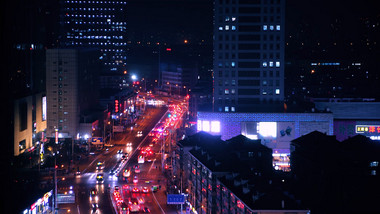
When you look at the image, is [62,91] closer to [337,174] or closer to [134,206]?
[134,206]

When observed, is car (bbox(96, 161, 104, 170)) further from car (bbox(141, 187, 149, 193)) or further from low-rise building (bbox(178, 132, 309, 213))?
car (bbox(141, 187, 149, 193))

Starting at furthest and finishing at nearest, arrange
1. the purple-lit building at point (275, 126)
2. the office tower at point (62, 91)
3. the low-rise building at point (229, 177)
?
the office tower at point (62, 91) < the purple-lit building at point (275, 126) < the low-rise building at point (229, 177)

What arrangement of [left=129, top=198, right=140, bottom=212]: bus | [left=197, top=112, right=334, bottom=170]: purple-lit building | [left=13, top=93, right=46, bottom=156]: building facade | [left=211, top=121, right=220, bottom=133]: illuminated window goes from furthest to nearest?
1. [left=211, top=121, right=220, bottom=133]: illuminated window
2. [left=197, top=112, right=334, bottom=170]: purple-lit building
3. [left=13, top=93, right=46, bottom=156]: building facade
4. [left=129, top=198, right=140, bottom=212]: bus

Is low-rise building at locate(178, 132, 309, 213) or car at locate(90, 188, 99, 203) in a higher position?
low-rise building at locate(178, 132, 309, 213)

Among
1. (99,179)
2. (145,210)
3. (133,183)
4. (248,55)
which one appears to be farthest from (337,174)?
(248,55)

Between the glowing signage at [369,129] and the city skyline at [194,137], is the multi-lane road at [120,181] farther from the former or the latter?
the glowing signage at [369,129]

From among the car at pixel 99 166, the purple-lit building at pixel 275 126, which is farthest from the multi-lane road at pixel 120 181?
the purple-lit building at pixel 275 126

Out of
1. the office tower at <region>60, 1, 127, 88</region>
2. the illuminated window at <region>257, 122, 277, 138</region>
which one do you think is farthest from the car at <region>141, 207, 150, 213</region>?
the office tower at <region>60, 1, 127, 88</region>

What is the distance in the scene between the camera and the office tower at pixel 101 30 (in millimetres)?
71375

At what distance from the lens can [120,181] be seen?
2956 cm

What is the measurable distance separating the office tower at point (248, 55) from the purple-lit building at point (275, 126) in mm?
1413

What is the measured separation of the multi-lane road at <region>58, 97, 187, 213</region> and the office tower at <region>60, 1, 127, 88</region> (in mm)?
30585

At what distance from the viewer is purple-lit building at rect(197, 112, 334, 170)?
3488 centimetres

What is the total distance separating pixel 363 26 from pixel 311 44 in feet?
23.1
